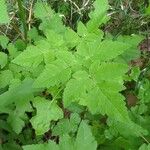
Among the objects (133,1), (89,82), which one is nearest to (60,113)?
(89,82)

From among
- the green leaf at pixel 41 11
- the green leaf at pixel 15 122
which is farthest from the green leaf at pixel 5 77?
the green leaf at pixel 41 11

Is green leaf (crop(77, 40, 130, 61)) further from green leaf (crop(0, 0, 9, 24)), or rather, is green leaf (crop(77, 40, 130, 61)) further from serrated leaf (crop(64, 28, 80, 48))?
green leaf (crop(0, 0, 9, 24))

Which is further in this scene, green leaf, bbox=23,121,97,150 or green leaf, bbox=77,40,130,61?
green leaf, bbox=77,40,130,61

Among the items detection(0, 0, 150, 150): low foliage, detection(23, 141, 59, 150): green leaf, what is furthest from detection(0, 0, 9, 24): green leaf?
detection(23, 141, 59, 150): green leaf

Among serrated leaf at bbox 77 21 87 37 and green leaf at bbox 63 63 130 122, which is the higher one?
serrated leaf at bbox 77 21 87 37

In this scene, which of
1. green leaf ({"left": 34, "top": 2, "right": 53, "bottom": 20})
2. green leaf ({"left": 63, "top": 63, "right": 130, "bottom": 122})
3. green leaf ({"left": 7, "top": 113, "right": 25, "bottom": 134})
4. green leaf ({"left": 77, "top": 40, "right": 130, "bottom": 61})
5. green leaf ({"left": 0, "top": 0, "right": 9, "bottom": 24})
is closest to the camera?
green leaf ({"left": 63, "top": 63, "right": 130, "bottom": 122})

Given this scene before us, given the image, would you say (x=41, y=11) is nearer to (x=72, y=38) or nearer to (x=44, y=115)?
(x=72, y=38)

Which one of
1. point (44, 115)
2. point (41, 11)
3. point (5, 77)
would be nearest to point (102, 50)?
point (44, 115)
